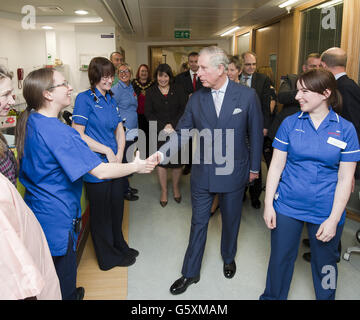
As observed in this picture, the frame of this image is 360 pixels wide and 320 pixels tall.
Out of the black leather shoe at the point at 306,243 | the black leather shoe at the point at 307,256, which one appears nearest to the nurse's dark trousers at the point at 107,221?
the black leather shoe at the point at 307,256

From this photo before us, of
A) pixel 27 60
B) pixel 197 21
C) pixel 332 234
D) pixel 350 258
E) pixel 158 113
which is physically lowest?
pixel 350 258

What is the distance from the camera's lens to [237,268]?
105 inches

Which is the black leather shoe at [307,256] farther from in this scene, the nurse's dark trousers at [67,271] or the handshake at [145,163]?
the nurse's dark trousers at [67,271]

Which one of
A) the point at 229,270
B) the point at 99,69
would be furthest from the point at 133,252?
the point at 99,69

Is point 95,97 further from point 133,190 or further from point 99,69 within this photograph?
point 133,190

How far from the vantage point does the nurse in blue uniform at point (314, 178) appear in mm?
1725

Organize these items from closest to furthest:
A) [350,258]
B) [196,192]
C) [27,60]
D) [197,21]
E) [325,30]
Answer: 1. [196,192]
2. [350,258]
3. [325,30]
4. [197,21]
5. [27,60]

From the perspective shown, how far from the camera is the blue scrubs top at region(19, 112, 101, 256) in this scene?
4.92 ft

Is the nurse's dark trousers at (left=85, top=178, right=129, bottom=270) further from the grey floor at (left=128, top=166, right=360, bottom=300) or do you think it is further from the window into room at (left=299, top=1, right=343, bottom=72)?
the window into room at (left=299, top=1, right=343, bottom=72)

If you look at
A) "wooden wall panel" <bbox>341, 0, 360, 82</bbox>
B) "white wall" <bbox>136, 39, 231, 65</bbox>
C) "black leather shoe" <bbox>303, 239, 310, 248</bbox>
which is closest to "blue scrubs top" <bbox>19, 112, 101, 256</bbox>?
"black leather shoe" <bbox>303, 239, 310, 248</bbox>

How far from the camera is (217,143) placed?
226 centimetres

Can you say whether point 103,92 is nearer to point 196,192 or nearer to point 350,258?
point 196,192
